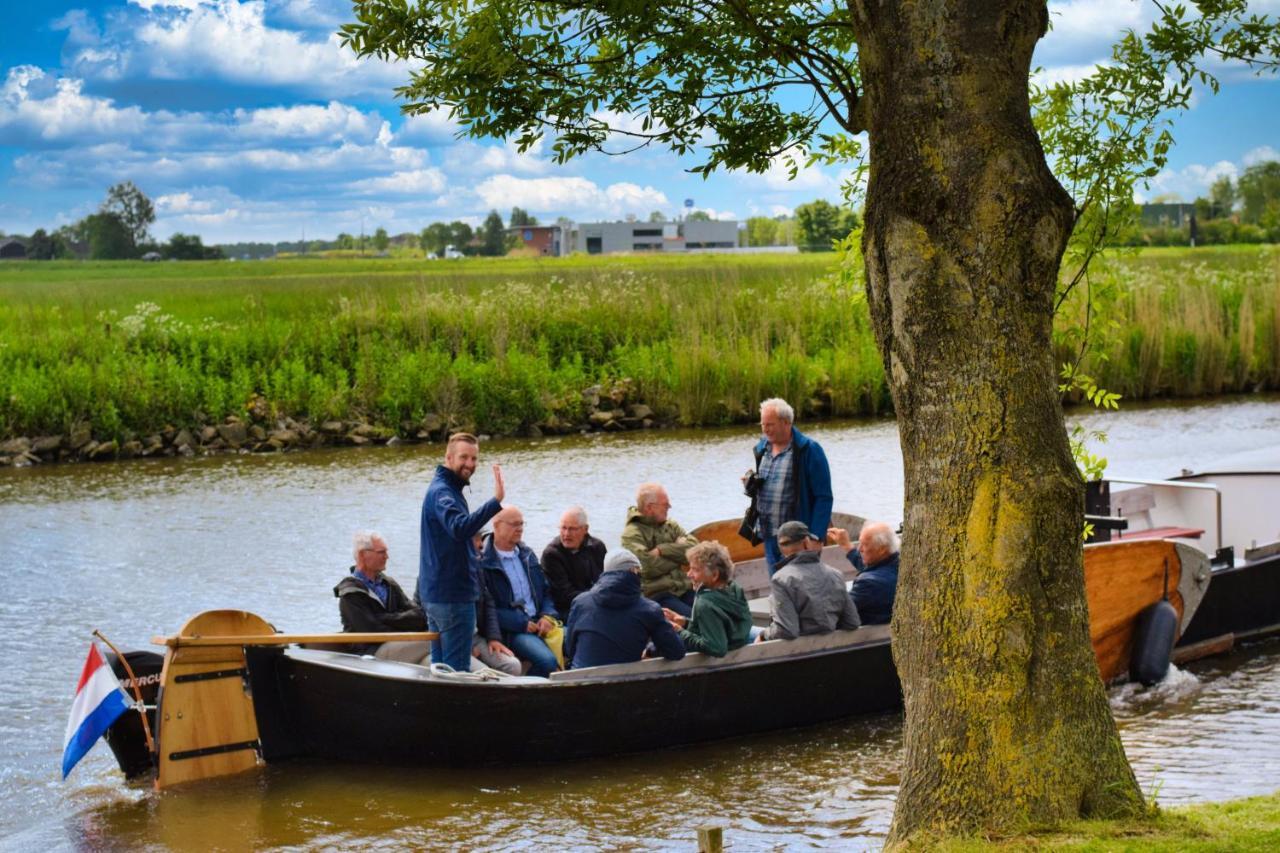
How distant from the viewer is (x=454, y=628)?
31.2ft

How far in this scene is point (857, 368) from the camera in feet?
93.0

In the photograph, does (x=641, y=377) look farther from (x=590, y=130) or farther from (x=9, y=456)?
(x=590, y=130)

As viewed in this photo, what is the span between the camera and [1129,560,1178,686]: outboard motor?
11.1 meters

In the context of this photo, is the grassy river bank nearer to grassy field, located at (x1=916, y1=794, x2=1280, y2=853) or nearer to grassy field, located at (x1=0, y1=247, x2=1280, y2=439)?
grassy field, located at (x1=0, y1=247, x2=1280, y2=439)

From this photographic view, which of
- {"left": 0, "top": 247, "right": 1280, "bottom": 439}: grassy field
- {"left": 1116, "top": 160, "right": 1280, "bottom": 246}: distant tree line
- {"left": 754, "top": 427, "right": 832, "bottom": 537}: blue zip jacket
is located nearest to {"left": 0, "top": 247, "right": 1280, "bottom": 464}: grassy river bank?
{"left": 0, "top": 247, "right": 1280, "bottom": 439}: grassy field

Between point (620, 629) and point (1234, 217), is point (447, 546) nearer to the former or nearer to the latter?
point (620, 629)

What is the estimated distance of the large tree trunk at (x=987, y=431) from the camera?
5895 mm

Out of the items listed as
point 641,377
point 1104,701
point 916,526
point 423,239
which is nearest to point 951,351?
point 916,526

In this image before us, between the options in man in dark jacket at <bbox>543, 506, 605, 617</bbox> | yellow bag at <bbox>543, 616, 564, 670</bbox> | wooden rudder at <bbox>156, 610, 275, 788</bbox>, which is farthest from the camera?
man in dark jacket at <bbox>543, 506, 605, 617</bbox>

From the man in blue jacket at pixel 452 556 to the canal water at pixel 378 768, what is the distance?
0.77m

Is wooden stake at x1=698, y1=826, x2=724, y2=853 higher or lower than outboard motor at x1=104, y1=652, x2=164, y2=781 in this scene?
higher

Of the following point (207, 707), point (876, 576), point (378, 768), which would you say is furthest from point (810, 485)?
point (207, 707)

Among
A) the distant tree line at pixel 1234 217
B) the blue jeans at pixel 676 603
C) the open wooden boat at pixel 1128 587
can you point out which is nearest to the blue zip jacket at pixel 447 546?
the blue jeans at pixel 676 603

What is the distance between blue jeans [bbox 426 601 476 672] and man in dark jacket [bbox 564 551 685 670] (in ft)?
2.41
